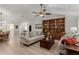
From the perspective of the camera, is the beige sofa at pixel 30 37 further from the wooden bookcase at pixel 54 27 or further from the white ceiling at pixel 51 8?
the white ceiling at pixel 51 8

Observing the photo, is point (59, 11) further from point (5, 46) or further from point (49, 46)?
point (5, 46)

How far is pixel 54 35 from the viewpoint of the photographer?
2.53 meters

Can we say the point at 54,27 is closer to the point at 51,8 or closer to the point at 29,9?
the point at 51,8

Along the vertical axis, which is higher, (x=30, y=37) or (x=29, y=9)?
(x=29, y=9)

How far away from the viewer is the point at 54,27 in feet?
8.31

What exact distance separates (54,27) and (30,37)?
1.57ft

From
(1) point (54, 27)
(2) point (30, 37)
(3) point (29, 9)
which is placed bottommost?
(2) point (30, 37)

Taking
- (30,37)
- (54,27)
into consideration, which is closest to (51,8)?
(54,27)

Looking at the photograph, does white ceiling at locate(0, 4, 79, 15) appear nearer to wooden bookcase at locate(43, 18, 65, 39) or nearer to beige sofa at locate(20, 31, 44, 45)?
wooden bookcase at locate(43, 18, 65, 39)

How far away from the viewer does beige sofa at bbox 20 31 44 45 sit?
2.50 m

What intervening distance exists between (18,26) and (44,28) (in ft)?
1.58

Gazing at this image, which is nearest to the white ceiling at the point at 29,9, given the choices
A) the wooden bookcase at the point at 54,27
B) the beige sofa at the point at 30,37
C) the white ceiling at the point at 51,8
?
the white ceiling at the point at 51,8

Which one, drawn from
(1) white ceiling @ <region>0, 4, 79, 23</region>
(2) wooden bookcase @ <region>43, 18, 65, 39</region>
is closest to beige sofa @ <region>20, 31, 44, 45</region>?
(2) wooden bookcase @ <region>43, 18, 65, 39</region>
